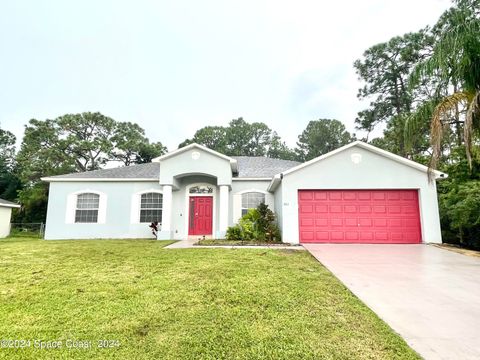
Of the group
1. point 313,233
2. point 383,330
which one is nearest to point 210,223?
point 313,233

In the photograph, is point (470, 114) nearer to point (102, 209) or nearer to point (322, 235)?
point (322, 235)

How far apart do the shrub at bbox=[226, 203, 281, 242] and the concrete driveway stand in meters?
3.64

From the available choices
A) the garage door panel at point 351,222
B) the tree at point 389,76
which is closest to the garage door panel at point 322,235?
the garage door panel at point 351,222

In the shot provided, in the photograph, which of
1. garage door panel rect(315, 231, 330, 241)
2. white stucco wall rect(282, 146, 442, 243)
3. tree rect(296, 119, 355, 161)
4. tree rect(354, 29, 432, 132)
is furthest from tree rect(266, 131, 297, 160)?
garage door panel rect(315, 231, 330, 241)

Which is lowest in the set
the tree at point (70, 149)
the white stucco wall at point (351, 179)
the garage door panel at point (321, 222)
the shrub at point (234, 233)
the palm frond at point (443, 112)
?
the shrub at point (234, 233)

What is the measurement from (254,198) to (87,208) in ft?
31.3

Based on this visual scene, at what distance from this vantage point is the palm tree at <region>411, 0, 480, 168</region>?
22.5ft

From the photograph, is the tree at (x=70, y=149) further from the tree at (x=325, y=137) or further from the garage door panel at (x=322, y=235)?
the garage door panel at (x=322, y=235)

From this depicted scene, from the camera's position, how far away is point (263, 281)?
188 inches

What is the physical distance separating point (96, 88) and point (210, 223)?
1480 centimetres

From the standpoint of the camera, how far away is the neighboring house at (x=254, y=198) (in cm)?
1038

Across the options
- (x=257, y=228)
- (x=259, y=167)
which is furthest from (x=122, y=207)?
(x=259, y=167)

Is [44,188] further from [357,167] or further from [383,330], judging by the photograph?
[383,330]

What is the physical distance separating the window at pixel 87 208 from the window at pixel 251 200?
329 inches
